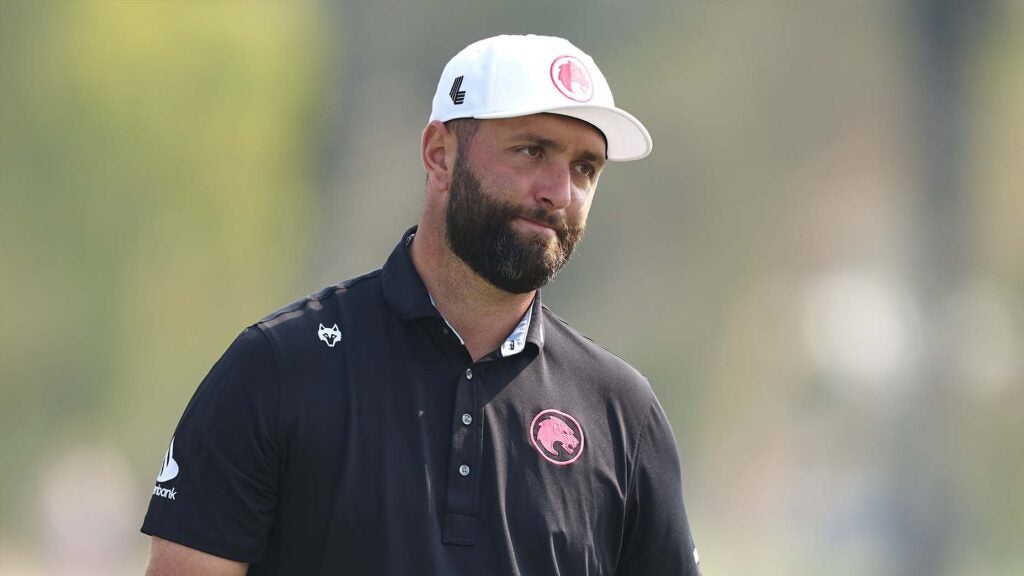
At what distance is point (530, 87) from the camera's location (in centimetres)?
147

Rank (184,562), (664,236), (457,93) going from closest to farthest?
1. (184,562)
2. (457,93)
3. (664,236)

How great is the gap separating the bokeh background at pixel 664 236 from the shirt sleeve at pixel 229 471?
516 cm

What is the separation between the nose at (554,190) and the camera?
4.79 ft

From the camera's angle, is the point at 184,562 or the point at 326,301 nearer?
the point at 184,562

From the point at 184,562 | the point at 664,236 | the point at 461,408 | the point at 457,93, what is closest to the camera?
the point at 184,562

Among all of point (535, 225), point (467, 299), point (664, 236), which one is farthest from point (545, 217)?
point (664, 236)

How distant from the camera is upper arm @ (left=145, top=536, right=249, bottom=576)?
4.33 feet

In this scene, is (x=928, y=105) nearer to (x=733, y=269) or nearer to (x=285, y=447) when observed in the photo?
(x=733, y=269)

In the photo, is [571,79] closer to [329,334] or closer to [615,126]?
[615,126]

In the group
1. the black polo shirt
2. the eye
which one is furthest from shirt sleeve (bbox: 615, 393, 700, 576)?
the eye

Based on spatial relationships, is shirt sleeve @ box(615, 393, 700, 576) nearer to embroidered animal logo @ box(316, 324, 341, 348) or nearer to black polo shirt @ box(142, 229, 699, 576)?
black polo shirt @ box(142, 229, 699, 576)

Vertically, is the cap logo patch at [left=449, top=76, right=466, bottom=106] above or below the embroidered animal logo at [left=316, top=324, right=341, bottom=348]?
above

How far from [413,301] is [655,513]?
15.1 inches

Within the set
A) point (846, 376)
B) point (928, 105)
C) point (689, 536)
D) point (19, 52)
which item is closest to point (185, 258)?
point (19, 52)
